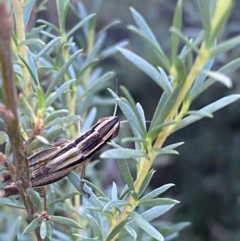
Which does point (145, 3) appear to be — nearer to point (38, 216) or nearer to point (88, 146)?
point (88, 146)

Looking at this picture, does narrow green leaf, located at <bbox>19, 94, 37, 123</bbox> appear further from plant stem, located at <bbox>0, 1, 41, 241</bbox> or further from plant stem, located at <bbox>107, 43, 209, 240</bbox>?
plant stem, located at <bbox>107, 43, 209, 240</bbox>

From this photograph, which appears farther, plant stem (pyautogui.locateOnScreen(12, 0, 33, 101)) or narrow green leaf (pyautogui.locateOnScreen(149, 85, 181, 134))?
plant stem (pyautogui.locateOnScreen(12, 0, 33, 101))

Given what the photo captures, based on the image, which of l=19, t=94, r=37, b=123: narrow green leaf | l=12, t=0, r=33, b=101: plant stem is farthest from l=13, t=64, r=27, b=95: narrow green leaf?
l=19, t=94, r=37, b=123: narrow green leaf

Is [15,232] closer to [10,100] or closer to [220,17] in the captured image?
[10,100]

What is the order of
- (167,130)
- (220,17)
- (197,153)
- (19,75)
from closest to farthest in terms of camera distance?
1. (220,17)
2. (167,130)
3. (19,75)
4. (197,153)

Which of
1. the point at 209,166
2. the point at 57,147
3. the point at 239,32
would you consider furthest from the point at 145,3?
the point at 57,147

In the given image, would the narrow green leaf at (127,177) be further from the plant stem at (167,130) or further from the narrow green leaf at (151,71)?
the narrow green leaf at (151,71)

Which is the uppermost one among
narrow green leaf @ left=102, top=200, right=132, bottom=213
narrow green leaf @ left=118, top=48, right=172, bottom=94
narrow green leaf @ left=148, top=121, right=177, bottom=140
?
narrow green leaf @ left=118, top=48, right=172, bottom=94

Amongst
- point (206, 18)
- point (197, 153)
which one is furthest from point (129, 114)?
point (197, 153)
